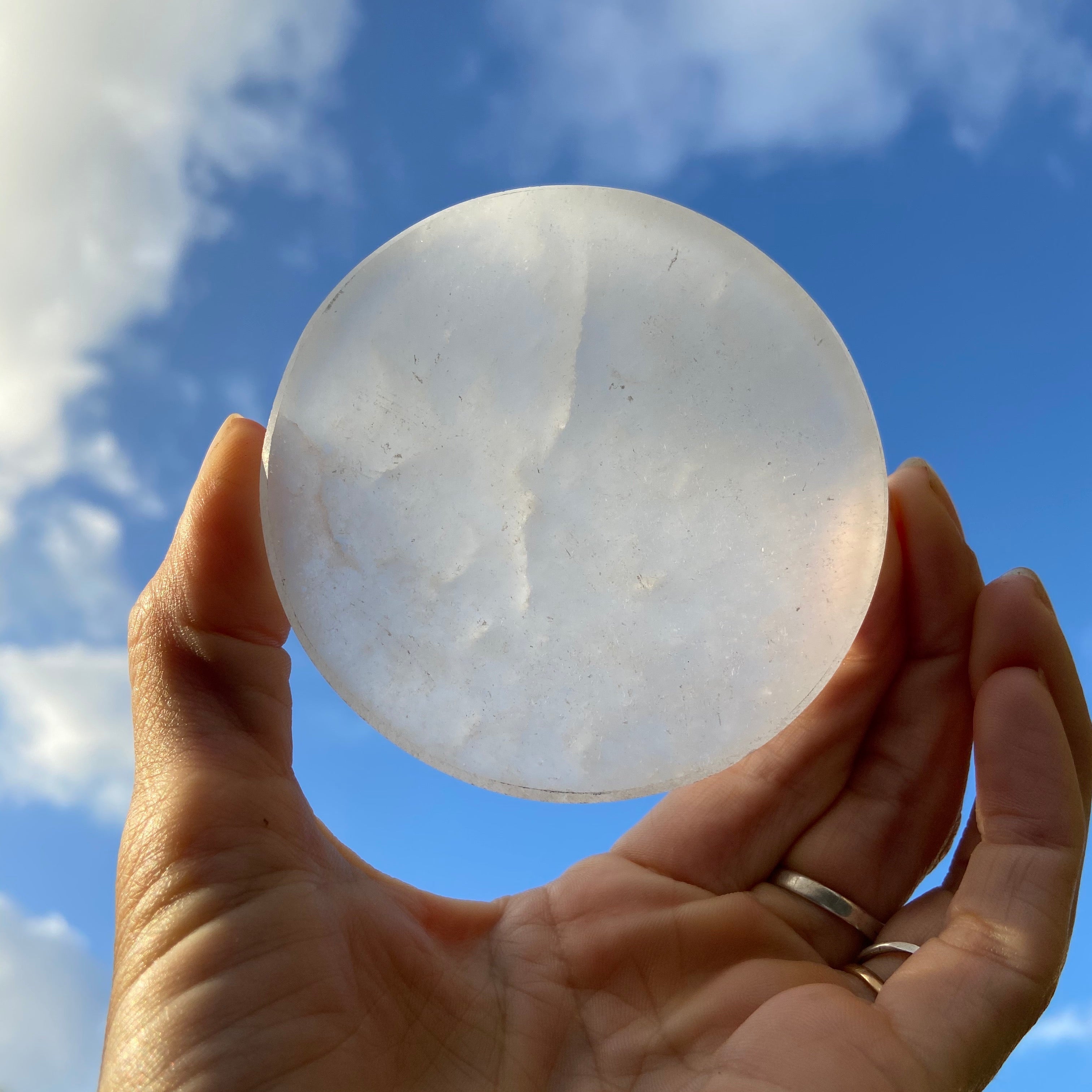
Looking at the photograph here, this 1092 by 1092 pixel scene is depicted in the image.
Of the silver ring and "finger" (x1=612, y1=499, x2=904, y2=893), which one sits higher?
"finger" (x1=612, y1=499, x2=904, y2=893)

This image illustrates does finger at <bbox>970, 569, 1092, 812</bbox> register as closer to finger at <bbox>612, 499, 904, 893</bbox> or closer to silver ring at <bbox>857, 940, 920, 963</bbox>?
finger at <bbox>612, 499, 904, 893</bbox>

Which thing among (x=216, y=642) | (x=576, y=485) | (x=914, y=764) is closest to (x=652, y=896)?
(x=914, y=764)

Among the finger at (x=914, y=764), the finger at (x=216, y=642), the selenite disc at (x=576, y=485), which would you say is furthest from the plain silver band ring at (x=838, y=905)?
the finger at (x=216, y=642)

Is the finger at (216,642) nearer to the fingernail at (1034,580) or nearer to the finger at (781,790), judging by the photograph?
the finger at (781,790)

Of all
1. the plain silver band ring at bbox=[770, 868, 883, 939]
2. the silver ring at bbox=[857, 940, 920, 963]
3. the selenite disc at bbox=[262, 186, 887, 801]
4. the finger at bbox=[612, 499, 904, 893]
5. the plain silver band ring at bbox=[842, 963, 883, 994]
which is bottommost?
the plain silver band ring at bbox=[842, 963, 883, 994]

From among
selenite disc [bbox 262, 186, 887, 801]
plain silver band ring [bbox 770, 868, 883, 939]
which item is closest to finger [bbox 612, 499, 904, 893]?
plain silver band ring [bbox 770, 868, 883, 939]
